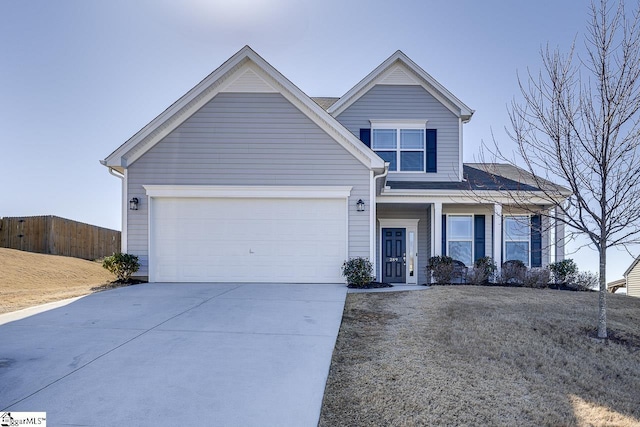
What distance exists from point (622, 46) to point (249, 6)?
8605 mm

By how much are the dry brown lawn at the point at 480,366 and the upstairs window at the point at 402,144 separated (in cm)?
665

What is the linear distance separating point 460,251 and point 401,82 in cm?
624

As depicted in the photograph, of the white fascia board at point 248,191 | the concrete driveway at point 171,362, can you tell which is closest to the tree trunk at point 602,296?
the concrete driveway at point 171,362

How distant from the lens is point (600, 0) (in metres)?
7.09

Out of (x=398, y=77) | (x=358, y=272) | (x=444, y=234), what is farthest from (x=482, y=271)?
(x=398, y=77)

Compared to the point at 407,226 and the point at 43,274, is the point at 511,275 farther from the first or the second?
the point at 43,274

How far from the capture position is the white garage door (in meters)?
11.1

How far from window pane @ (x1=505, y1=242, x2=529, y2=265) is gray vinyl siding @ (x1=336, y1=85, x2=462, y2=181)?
2929mm

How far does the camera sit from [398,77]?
14367 mm

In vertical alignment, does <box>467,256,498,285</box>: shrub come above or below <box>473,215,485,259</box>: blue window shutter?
below

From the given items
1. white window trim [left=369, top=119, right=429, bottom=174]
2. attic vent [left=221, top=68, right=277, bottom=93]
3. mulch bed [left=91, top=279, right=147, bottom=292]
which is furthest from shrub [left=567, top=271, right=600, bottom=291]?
mulch bed [left=91, top=279, right=147, bottom=292]

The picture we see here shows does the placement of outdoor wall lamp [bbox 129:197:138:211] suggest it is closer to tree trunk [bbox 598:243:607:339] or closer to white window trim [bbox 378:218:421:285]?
A: white window trim [bbox 378:218:421:285]

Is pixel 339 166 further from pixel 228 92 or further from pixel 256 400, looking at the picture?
pixel 256 400

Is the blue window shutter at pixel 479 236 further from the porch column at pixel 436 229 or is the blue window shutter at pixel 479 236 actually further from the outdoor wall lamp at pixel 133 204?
the outdoor wall lamp at pixel 133 204
